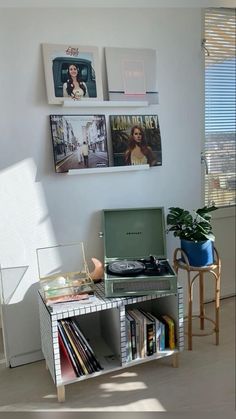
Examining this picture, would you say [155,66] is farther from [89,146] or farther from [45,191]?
[45,191]

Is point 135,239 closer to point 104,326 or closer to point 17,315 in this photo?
point 104,326

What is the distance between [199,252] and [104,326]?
739mm

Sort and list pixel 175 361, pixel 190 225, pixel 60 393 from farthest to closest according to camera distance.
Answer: pixel 190 225 < pixel 175 361 < pixel 60 393

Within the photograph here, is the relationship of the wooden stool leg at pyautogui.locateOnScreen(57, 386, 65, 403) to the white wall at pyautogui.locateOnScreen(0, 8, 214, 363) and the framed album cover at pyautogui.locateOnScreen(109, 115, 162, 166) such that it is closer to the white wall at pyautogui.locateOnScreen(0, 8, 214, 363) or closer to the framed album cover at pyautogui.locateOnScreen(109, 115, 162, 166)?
the white wall at pyautogui.locateOnScreen(0, 8, 214, 363)

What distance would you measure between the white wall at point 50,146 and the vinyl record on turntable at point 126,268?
0.27 metres

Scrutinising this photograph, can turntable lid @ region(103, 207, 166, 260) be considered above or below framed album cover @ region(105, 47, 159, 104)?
below

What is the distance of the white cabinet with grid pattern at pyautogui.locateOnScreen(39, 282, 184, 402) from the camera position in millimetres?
1906

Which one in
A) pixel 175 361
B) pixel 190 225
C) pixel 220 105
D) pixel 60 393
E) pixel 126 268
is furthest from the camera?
pixel 220 105

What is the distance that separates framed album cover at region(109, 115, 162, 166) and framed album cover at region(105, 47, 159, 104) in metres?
0.13

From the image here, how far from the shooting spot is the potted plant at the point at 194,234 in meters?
2.27

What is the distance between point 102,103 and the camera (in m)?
2.22

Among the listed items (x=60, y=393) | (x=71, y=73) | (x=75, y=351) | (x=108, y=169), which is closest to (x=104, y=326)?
(x=75, y=351)

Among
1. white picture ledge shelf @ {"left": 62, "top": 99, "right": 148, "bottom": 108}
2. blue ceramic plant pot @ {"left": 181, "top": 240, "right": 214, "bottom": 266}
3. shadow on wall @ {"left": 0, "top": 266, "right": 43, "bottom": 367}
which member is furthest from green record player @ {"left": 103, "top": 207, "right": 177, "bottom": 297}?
white picture ledge shelf @ {"left": 62, "top": 99, "right": 148, "bottom": 108}

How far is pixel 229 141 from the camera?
2902 mm
